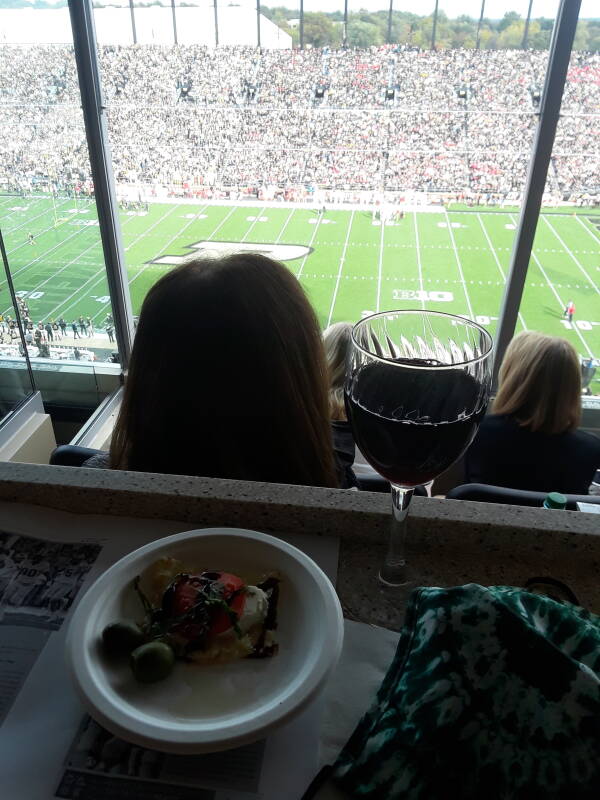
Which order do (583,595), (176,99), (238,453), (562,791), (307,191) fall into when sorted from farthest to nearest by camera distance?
1. (307,191)
2. (176,99)
3. (238,453)
4. (583,595)
5. (562,791)

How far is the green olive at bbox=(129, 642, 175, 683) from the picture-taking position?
1.24ft

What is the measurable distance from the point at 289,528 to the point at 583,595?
26 centimetres

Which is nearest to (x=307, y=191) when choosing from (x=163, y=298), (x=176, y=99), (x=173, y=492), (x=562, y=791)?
(x=176, y=99)

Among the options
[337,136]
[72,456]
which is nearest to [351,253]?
[337,136]

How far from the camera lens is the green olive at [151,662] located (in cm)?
38

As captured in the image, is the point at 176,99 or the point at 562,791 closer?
the point at 562,791

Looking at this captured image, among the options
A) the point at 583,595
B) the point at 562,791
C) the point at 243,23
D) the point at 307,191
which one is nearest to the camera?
the point at 562,791

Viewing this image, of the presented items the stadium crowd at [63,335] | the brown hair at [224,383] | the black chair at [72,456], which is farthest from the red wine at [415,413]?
the stadium crowd at [63,335]

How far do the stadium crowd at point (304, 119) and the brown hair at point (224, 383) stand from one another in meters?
2.81

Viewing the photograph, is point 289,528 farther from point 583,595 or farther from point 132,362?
point 132,362

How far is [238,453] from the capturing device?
0.82 meters

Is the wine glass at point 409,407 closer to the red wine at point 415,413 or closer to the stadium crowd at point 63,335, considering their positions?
the red wine at point 415,413

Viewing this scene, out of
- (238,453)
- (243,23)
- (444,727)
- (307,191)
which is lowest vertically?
(307,191)

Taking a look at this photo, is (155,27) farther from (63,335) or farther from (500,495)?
(500,495)
